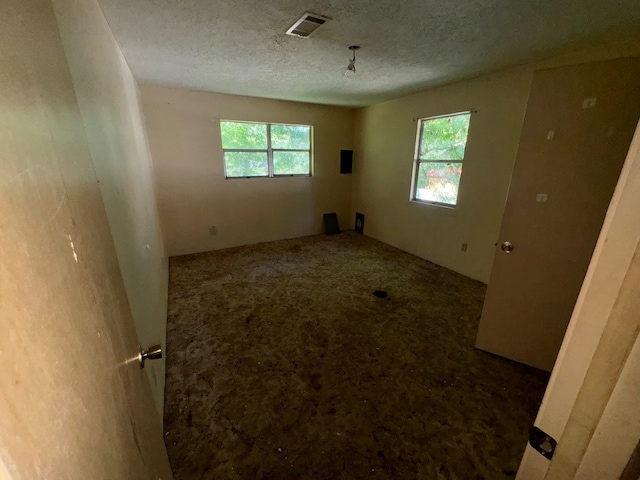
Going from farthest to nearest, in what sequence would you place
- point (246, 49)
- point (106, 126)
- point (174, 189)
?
point (174, 189) → point (246, 49) → point (106, 126)

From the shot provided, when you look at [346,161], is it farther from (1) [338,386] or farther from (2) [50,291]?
(2) [50,291]

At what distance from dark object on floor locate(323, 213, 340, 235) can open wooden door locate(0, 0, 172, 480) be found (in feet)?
15.4

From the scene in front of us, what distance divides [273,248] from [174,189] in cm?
177

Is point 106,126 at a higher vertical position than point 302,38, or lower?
lower

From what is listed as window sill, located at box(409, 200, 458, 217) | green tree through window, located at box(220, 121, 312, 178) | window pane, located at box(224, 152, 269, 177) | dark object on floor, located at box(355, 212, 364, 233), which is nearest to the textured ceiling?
green tree through window, located at box(220, 121, 312, 178)

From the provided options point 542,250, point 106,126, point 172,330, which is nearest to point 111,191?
point 106,126

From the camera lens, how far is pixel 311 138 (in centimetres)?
478

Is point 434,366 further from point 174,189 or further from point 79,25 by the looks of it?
point 174,189

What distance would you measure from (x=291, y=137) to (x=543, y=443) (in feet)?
15.6

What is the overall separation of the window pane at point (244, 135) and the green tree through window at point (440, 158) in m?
2.52

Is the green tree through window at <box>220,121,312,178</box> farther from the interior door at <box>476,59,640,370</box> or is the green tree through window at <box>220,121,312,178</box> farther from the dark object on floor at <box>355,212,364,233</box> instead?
the interior door at <box>476,59,640,370</box>

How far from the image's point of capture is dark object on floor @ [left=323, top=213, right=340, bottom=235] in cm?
529

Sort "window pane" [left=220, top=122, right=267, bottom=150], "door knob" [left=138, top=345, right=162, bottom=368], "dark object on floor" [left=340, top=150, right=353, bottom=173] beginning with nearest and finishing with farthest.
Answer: "door knob" [left=138, top=345, right=162, bottom=368]
"window pane" [left=220, top=122, right=267, bottom=150]
"dark object on floor" [left=340, top=150, right=353, bottom=173]

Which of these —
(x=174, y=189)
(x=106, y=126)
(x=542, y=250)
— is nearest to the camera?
(x=106, y=126)
